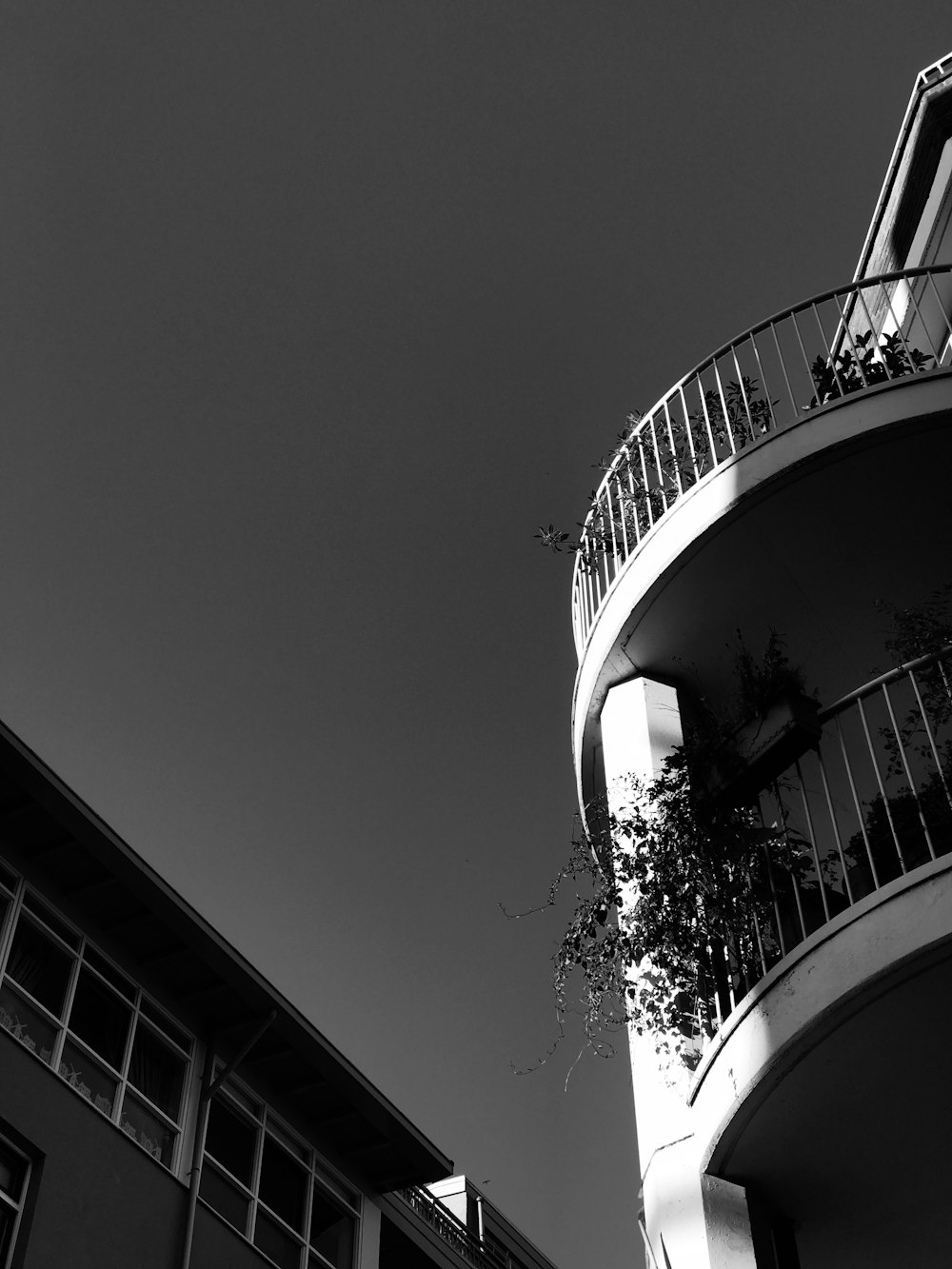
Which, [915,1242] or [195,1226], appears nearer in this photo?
[915,1242]

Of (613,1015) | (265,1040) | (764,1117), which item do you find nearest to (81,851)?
(265,1040)

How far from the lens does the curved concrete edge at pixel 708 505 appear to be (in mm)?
10938

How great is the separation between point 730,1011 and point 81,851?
10.4 m

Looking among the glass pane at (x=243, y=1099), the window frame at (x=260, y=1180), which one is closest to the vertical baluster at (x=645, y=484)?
the window frame at (x=260, y=1180)

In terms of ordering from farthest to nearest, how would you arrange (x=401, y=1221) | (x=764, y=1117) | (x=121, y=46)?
(x=121, y=46) → (x=401, y=1221) → (x=764, y=1117)

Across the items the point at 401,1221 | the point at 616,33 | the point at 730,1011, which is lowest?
the point at 730,1011

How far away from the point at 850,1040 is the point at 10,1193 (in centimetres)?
986

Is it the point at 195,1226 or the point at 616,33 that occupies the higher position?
the point at 616,33

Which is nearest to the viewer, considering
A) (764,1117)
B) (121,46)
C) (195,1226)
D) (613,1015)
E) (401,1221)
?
(764,1117)

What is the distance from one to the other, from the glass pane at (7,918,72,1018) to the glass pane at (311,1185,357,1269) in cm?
512

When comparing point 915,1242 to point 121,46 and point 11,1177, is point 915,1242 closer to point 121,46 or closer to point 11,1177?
point 11,1177

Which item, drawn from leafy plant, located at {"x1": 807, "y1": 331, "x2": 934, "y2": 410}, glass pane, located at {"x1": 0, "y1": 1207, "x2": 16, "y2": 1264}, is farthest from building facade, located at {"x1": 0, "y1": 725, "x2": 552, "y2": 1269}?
leafy plant, located at {"x1": 807, "y1": 331, "x2": 934, "y2": 410}

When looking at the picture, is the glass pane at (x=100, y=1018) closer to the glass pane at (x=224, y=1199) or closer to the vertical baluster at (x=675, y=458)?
the glass pane at (x=224, y=1199)

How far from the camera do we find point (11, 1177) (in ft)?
50.1
